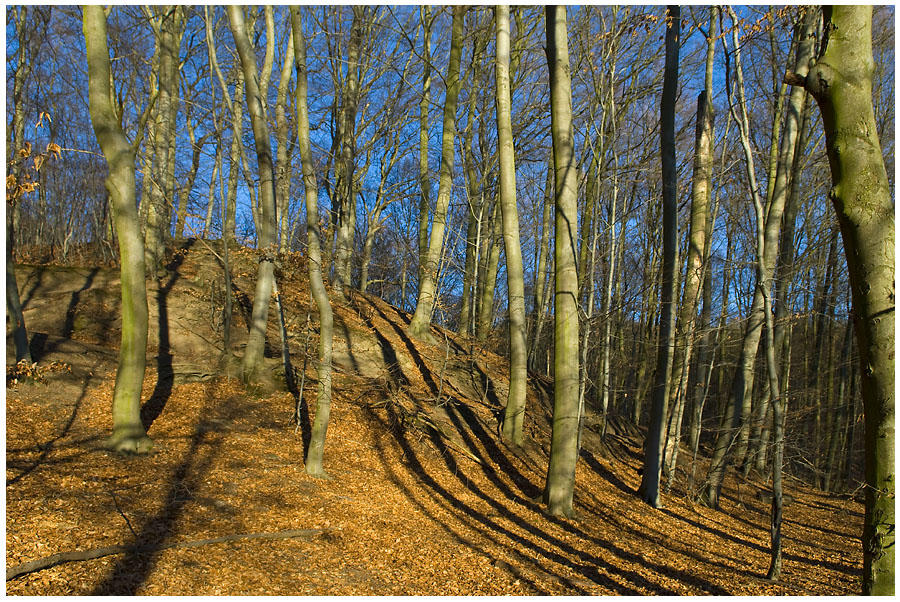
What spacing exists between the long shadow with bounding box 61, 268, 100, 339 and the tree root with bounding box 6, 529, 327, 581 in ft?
24.5

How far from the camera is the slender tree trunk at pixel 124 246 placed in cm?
741

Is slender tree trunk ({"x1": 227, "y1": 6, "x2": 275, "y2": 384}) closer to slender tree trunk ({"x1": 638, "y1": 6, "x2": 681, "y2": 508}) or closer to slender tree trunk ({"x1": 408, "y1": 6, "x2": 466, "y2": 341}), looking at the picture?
slender tree trunk ({"x1": 408, "y1": 6, "x2": 466, "y2": 341})

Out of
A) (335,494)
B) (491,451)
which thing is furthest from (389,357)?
(335,494)

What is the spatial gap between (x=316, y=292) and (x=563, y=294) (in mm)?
3346

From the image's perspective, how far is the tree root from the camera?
14.6 ft

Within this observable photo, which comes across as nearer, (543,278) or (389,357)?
(389,357)

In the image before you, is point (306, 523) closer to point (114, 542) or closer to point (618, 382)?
point (114, 542)

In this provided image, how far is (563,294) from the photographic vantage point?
26.9 feet

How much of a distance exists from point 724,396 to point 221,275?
66.0 feet

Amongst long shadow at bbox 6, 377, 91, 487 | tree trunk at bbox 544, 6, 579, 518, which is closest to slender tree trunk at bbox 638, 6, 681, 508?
tree trunk at bbox 544, 6, 579, 518

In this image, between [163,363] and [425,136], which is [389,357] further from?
[425,136]

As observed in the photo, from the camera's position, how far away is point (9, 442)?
7129 millimetres

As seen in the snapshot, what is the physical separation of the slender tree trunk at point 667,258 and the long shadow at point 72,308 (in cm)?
1064

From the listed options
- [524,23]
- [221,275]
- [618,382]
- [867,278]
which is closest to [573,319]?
[867,278]
